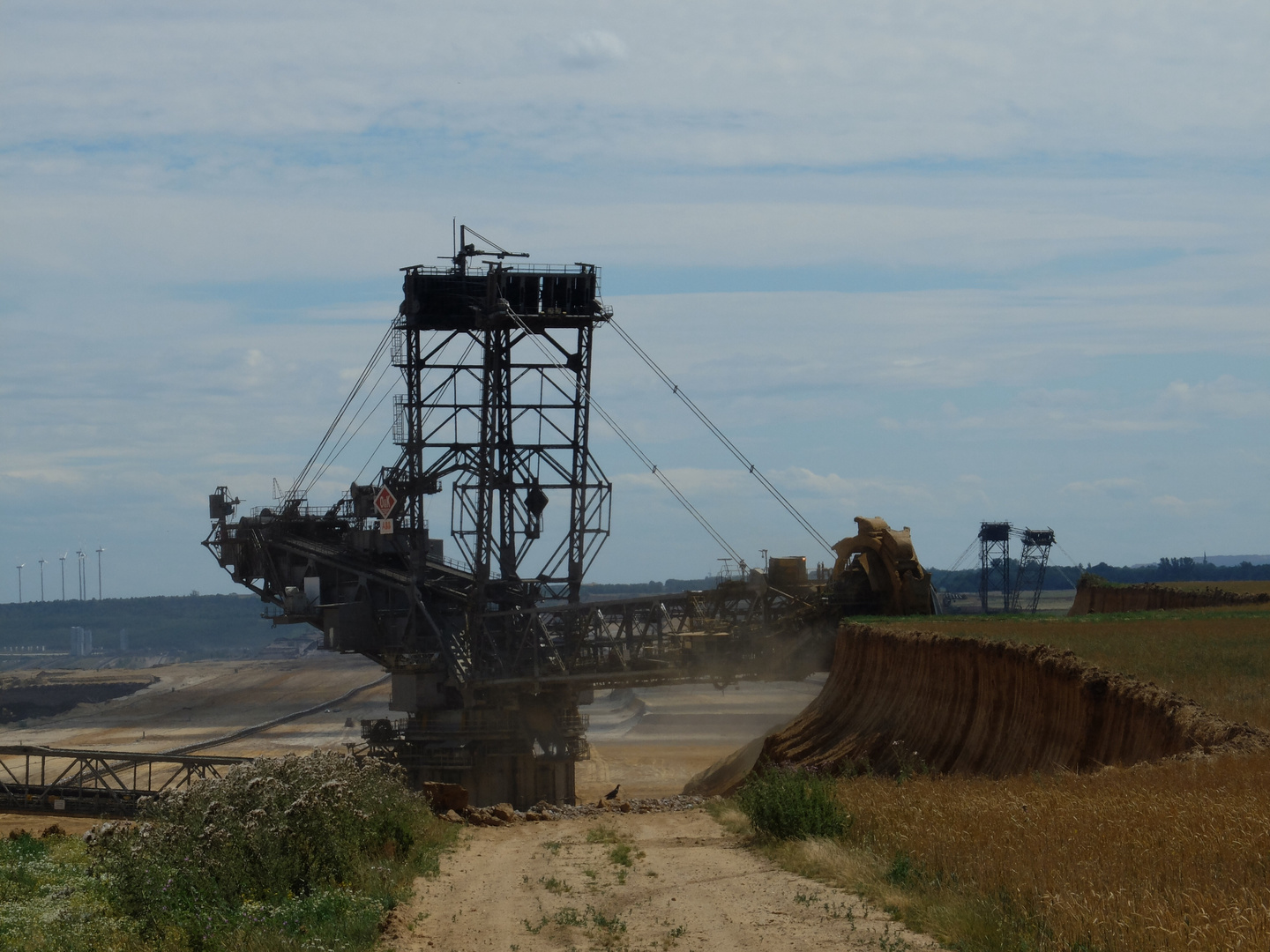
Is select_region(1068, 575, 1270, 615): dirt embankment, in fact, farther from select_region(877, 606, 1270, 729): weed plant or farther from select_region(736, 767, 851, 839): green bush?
select_region(736, 767, 851, 839): green bush

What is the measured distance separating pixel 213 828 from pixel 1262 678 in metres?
17.1

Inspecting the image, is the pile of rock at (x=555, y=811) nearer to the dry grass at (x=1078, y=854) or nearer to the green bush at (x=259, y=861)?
the green bush at (x=259, y=861)

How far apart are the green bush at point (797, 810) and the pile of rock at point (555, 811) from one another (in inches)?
304

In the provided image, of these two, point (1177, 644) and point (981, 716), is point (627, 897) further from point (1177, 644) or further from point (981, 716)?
point (1177, 644)

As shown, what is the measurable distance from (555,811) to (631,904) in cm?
1616

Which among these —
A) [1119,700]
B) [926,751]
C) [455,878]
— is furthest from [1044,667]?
[455,878]

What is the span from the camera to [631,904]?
16688 millimetres

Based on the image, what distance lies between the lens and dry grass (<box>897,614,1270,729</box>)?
70.3 ft

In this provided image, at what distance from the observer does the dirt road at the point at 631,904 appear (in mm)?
14312

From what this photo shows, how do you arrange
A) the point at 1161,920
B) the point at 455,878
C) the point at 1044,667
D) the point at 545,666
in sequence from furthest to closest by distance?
the point at 545,666 → the point at 1044,667 → the point at 455,878 → the point at 1161,920

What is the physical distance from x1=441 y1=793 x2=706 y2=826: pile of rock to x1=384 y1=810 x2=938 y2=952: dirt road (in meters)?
4.67

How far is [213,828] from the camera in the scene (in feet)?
53.7

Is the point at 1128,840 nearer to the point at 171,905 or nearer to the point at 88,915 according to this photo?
the point at 171,905

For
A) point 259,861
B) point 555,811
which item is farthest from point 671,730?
point 259,861
